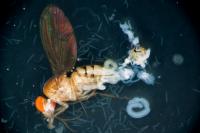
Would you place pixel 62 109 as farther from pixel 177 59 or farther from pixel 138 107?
pixel 177 59

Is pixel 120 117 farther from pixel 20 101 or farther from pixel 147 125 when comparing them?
pixel 20 101

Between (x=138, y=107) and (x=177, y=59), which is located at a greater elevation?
(x=177, y=59)

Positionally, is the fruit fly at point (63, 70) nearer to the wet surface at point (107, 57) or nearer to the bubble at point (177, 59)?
the wet surface at point (107, 57)

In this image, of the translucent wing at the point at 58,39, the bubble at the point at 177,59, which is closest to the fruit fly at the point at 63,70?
the translucent wing at the point at 58,39

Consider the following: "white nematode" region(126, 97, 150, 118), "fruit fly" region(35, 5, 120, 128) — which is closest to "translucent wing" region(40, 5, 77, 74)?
"fruit fly" region(35, 5, 120, 128)

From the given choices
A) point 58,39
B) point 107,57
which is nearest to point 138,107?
point 107,57

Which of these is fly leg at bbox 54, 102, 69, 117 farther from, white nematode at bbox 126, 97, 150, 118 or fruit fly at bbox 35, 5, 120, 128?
white nematode at bbox 126, 97, 150, 118
